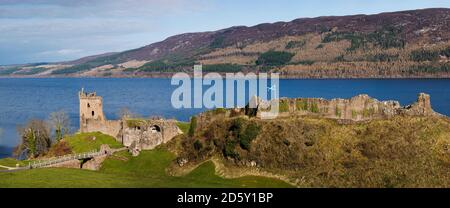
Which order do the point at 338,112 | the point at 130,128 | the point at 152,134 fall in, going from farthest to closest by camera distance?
the point at 130,128, the point at 152,134, the point at 338,112

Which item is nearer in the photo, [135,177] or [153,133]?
[135,177]

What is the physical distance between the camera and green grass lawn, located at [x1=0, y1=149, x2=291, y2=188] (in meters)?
41.0

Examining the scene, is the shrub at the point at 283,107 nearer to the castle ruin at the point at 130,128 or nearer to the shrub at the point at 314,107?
the shrub at the point at 314,107

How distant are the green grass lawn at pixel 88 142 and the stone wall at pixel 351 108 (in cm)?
2444

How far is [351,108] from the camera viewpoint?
50094 mm

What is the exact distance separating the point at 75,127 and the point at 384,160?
309 feet

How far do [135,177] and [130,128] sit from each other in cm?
2309

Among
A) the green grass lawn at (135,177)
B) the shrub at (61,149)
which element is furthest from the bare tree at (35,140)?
the green grass lawn at (135,177)

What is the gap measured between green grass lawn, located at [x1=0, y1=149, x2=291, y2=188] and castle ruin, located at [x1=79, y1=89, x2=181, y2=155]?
247 cm

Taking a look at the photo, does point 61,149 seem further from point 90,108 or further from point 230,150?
point 230,150

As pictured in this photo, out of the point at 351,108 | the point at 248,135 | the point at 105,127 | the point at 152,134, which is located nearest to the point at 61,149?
the point at 105,127

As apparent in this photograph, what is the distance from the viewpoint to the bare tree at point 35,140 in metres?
80.8
